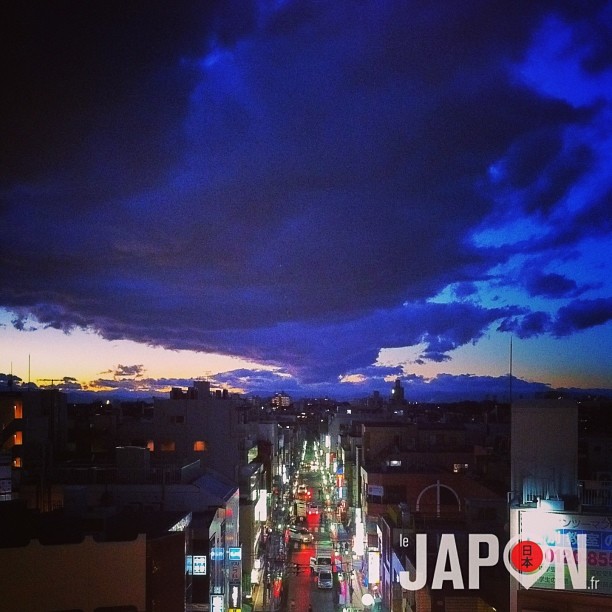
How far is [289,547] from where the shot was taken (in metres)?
46.0

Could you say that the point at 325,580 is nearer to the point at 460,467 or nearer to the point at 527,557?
the point at 460,467

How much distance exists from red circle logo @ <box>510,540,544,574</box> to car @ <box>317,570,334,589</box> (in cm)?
2333

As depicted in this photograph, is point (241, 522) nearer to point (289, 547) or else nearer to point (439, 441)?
point (289, 547)

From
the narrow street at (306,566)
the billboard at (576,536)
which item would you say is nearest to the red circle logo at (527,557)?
the billboard at (576,536)

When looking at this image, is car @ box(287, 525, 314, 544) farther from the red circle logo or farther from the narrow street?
the red circle logo

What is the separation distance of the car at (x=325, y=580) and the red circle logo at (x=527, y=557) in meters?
23.3

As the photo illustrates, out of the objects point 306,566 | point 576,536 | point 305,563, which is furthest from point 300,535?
point 576,536

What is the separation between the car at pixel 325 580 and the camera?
→ 108 ft

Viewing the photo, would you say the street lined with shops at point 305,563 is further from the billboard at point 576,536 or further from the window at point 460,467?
the billboard at point 576,536

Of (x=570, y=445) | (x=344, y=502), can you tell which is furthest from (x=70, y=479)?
(x=344, y=502)

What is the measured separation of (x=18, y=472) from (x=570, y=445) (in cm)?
2351

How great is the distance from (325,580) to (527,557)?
77.7 feet

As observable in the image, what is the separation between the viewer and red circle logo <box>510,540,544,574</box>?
474 inches

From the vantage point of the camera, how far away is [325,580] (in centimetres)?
3322
